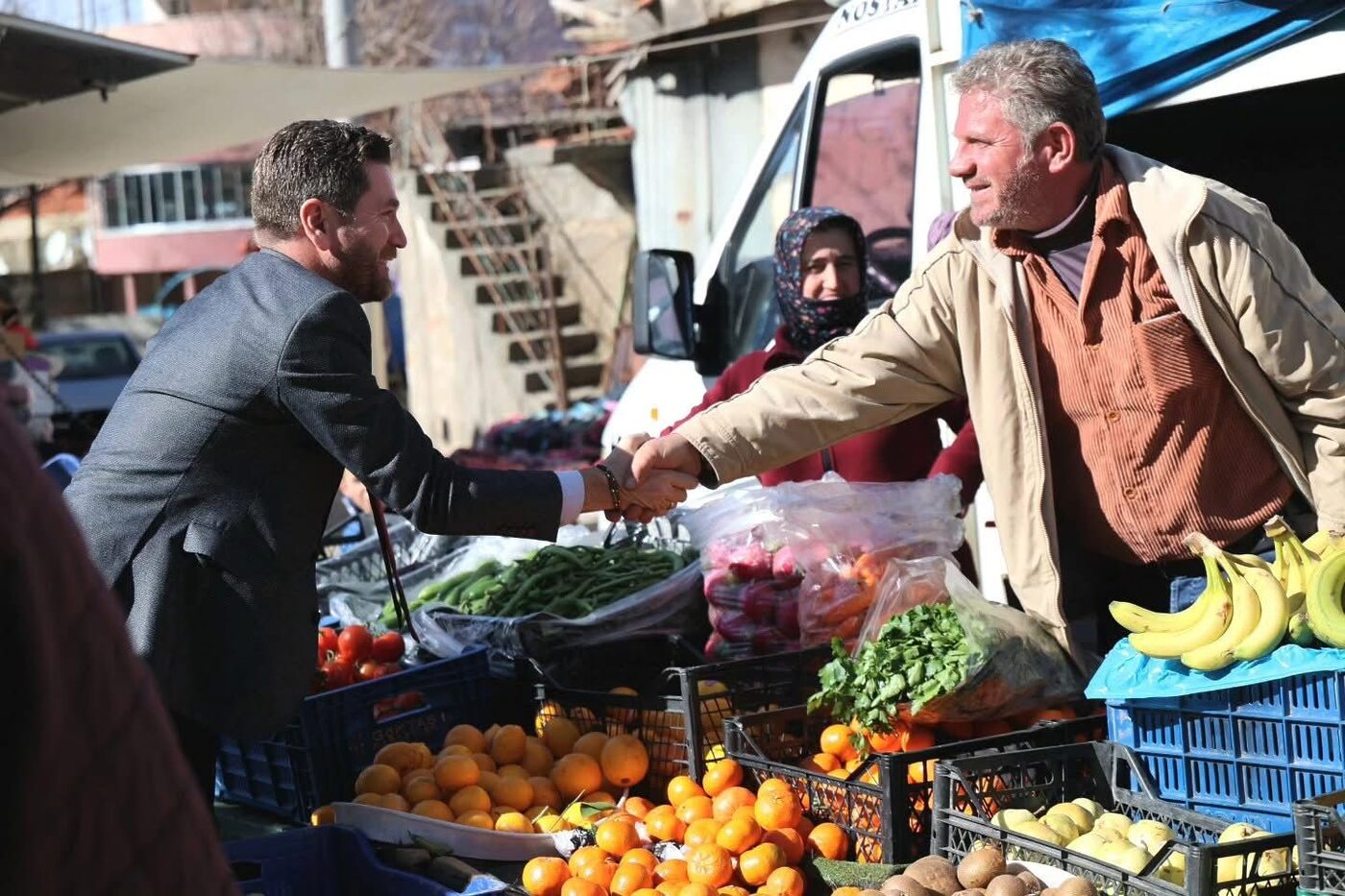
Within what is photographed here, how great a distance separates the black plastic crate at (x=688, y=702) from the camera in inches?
149

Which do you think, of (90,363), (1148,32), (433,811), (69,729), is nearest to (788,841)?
(433,811)

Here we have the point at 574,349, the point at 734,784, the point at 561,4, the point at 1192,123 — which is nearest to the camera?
the point at 734,784

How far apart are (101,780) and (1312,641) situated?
2445 mm

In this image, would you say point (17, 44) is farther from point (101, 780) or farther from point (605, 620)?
point (101, 780)

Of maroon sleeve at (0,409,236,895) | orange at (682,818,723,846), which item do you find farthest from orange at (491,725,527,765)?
maroon sleeve at (0,409,236,895)

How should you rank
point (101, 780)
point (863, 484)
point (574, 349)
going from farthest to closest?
point (574, 349) → point (863, 484) → point (101, 780)

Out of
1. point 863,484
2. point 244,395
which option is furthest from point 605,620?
point 244,395

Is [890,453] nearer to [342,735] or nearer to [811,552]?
[811,552]

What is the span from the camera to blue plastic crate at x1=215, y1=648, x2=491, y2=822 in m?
3.95

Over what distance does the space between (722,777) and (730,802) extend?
13 centimetres

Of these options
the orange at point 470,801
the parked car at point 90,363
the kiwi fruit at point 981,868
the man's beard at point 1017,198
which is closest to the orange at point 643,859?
the orange at point 470,801

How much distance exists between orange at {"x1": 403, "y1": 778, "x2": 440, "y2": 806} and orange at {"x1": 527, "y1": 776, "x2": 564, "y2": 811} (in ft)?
0.76

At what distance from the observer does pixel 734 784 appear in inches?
141

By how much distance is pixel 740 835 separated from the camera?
328 centimetres
